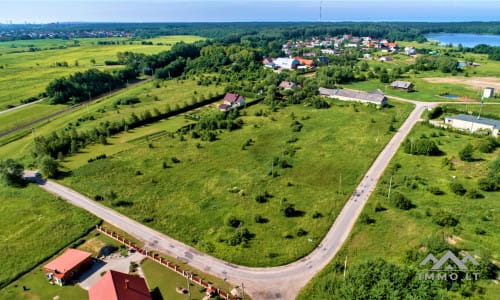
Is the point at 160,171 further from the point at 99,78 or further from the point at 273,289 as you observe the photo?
the point at 99,78

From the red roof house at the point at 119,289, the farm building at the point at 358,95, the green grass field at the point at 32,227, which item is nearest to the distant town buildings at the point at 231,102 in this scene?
the farm building at the point at 358,95

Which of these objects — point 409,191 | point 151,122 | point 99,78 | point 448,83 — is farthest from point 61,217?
point 448,83

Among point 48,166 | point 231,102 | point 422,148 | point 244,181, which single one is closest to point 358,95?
point 231,102

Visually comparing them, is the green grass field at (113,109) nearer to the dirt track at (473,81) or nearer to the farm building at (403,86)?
the farm building at (403,86)

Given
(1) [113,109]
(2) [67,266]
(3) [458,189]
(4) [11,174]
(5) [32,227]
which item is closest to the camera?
(2) [67,266]

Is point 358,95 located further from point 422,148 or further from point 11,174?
point 11,174

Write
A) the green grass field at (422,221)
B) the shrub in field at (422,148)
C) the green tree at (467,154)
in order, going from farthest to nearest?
the shrub in field at (422,148) < the green tree at (467,154) < the green grass field at (422,221)
